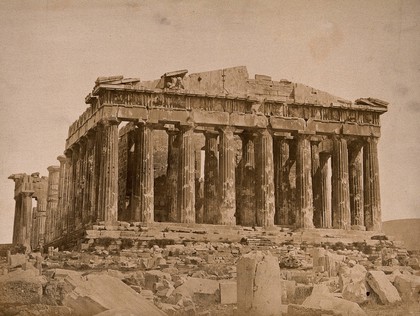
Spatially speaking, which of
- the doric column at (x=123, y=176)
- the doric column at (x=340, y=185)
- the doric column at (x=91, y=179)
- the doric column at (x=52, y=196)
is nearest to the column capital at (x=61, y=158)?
the doric column at (x=52, y=196)

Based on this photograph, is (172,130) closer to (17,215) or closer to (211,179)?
(211,179)

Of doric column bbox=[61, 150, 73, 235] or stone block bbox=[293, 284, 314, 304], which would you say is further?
doric column bbox=[61, 150, 73, 235]

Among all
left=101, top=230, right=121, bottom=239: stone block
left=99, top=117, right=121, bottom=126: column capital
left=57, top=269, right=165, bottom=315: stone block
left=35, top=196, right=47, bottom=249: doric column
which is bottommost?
left=57, top=269, right=165, bottom=315: stone block

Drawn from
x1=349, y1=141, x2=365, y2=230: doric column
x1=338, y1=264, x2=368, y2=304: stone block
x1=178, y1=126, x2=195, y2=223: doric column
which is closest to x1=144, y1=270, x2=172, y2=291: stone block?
x1=338, y1=264, x2=368, y2=304: stone block

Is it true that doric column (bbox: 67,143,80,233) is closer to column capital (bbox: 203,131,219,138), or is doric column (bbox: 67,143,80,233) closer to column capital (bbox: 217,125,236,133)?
column capital (bbox: 203,131,219,138)

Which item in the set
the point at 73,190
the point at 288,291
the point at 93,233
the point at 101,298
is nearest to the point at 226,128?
the point at 93,233

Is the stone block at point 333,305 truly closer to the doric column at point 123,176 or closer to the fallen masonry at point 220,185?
the fallen masonry at point 220,185

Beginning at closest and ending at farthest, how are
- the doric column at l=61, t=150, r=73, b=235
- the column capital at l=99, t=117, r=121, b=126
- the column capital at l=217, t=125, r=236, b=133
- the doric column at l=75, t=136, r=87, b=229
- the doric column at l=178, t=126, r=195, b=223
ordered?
the column capital at l=99, t=117, r=121, b=126, the doric column at l=178, t=126, r=195, b=223, the column capital at l=217, t=125, r=236, b=133, the doric column at l=75, t=136, r=87, b=229, the doric column at l=61, t=150, r=73, b=235
